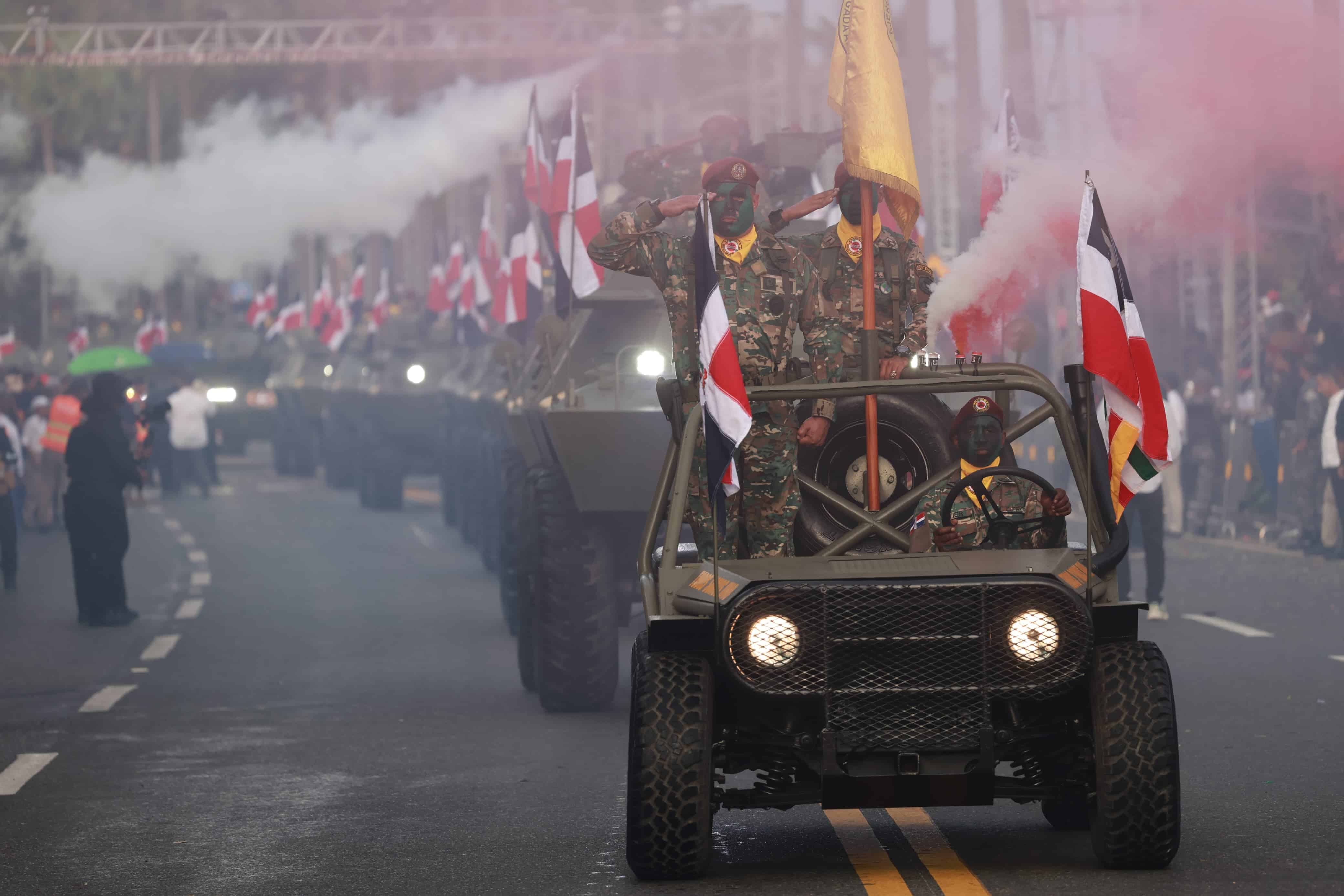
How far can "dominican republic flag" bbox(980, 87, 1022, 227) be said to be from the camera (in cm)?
1549

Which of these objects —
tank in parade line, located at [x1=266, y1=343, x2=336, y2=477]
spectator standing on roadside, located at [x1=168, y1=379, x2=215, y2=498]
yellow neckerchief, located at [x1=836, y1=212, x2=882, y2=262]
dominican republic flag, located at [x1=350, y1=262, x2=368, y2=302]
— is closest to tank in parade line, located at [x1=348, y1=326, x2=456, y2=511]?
spectator standing on roadside, located at [x1=168, y1=379, x2=215, y2=498]

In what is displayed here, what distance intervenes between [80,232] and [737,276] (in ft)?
154

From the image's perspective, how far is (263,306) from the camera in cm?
5234

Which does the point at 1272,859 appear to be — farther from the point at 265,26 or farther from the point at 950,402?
the point at 265,26

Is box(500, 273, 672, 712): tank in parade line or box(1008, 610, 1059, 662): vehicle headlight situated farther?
box(500, 273, 672, 712): tank in parade line

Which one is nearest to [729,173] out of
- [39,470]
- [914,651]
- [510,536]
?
[914,651]

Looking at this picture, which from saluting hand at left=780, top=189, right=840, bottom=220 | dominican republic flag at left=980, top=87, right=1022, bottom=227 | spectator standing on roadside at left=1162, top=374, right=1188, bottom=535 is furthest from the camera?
spectator standing on roadside at left=1162, top=374, right=1188, bottom=535

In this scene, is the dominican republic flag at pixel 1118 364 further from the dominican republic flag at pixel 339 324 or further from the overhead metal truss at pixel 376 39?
the overhead metal truss at pixel 376 39

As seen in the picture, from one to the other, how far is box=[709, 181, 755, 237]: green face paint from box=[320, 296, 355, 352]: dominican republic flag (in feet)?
92.1

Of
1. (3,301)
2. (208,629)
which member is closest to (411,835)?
(208,629)

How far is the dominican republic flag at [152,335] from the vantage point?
4831cm

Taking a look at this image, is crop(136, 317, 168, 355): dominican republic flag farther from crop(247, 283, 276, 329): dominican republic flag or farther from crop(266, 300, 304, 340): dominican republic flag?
crop(266, 300, 304, 340): dominican republic flag

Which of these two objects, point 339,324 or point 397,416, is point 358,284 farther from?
point 397,416

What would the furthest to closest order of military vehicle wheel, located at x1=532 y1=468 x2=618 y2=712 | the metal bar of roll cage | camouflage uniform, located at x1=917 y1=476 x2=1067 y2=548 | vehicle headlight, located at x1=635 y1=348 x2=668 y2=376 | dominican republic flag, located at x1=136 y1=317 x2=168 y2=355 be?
1. dominican republic flag, located at x1=136 y1=317 x2=168 y2=355
2. vehicle headlight, located at x1=635 y1=348 x2=668 y2=376
3. military vehicle wheel, located at x1=532 y1=468 x2=618 y2=712
4. camouflage uniform, located at x1=917 y1=476 x2=1067 y2=548
5. the metal bar of roll cage
